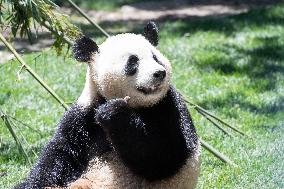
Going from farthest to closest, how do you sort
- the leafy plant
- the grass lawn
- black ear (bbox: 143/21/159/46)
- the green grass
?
the green grass → the grass lawn → the leafy plant → black ear (bbox: 143/21/159/46)

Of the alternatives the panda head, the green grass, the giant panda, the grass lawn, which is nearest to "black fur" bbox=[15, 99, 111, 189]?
the giant panda

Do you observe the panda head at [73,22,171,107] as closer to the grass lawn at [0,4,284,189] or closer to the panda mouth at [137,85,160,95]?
the panda mouth at [137,85,160,95]

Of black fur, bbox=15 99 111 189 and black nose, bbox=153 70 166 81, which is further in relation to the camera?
black fur, bbox=15 99 111 189

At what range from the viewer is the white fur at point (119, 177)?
2656 millimetres

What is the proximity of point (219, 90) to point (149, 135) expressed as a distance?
3.87 m

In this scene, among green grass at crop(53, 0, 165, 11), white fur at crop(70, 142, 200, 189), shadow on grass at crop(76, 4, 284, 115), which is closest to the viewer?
white fur at crop(70, 142, 200, 189)

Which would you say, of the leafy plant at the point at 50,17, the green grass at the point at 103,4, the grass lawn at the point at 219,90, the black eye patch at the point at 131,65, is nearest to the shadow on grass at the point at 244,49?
the grass lawn at the point at 219,90

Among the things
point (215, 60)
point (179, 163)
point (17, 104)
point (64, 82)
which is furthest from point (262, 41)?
point (179, 163)

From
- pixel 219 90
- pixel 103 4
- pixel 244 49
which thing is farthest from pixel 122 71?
pixel 103 4

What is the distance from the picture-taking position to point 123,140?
258cm

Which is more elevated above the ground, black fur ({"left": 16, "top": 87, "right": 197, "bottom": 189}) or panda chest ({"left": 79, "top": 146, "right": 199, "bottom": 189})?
black fur ({"left": 16, "top": 87, "right": 197, "bottom": 189})

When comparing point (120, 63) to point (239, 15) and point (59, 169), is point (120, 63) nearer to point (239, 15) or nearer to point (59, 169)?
point (59, 169)

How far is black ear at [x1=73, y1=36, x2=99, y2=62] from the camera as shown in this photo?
8.91ft

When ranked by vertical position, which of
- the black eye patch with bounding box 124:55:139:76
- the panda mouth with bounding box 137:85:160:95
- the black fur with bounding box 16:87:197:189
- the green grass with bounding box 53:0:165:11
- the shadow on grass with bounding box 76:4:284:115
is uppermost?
the black eye patch with bounding box 124:55:139:76
